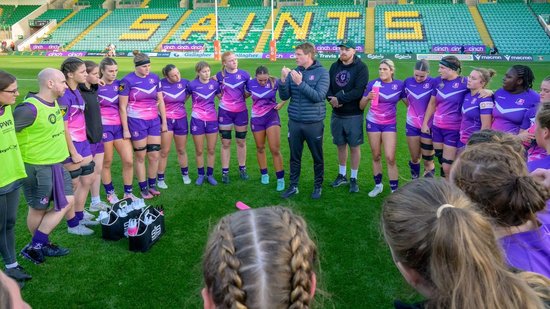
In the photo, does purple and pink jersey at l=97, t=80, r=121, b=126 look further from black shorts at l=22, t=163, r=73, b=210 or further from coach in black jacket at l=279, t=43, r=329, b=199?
coach in black jacket at l=279, t=43, r=329, b=199

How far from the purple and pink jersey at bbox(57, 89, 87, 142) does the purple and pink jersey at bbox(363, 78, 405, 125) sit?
4.07 m

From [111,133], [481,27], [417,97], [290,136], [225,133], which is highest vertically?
[417,97]

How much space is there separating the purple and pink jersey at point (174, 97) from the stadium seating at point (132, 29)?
31.2 m

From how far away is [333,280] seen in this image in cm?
421

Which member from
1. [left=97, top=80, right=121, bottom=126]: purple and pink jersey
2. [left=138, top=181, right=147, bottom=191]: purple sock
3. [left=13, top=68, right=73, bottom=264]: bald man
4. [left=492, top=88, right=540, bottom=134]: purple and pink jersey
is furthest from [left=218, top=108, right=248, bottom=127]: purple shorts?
[left=492, top=88, right=540, bottom=134]: purple and pink jersey

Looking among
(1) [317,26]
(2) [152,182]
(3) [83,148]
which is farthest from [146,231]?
(1) [317,26]

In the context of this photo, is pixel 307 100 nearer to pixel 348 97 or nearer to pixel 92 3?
pixel 348 97

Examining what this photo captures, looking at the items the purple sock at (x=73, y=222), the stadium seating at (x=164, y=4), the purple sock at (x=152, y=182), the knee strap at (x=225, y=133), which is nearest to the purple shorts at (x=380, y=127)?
the knee strap at (x=225, y=133)

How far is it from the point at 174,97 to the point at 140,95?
63 centimetres

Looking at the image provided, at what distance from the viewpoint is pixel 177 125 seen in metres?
6.79

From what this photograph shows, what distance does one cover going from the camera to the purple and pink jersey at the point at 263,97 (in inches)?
265

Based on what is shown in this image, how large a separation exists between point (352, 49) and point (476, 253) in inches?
204

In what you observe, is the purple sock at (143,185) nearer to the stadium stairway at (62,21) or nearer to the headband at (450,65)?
the headband at (450,65)

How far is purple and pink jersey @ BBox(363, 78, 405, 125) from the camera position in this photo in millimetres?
6301
